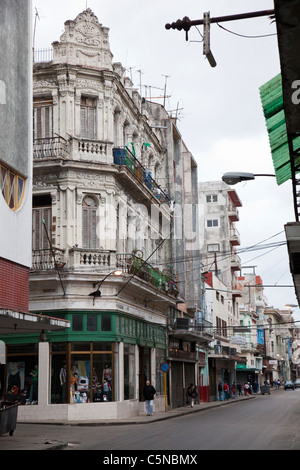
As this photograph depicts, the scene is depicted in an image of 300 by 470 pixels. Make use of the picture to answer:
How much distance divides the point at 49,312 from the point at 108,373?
11.5 ft

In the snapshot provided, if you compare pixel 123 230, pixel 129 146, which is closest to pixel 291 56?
pixel 123 230

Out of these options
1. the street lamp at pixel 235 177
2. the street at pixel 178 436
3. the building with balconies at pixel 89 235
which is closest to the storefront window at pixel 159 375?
the building with balconies at pixel 89 235

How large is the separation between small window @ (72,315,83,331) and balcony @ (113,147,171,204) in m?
6.89

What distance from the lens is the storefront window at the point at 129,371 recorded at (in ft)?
97.2

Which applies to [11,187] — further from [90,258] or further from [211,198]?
[211,198]

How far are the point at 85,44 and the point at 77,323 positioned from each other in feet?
40.7

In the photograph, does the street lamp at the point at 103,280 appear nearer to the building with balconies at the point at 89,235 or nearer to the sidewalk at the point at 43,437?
the building with balconies at the point at 89,235

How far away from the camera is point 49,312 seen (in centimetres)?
2802

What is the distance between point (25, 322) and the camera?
61.4 feet

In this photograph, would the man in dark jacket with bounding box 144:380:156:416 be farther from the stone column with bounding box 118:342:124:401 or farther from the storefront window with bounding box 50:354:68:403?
the storefront window with bounding box 50:354:68:403

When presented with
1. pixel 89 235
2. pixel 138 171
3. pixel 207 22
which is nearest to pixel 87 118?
pixel 138 171

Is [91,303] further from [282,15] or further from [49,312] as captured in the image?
[282,15]

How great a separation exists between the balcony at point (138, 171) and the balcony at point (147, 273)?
3823mm
